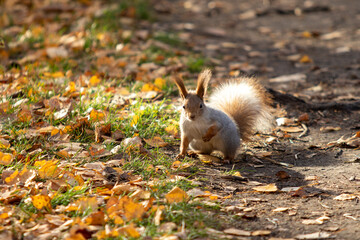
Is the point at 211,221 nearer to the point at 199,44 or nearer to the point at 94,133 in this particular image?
the point at 94,133

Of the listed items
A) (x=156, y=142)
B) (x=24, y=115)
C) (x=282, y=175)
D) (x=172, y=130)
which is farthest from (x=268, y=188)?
(x=24, y=115)

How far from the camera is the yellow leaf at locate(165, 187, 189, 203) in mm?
2395


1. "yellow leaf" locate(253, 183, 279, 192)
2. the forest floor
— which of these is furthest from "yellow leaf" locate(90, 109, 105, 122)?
"yellow leaf" locate(253, 183, 279, 192)

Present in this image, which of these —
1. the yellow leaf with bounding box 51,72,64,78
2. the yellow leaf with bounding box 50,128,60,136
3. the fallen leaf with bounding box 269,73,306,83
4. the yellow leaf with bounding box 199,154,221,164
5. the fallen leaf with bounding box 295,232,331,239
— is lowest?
the yellow leaf with bounding box 199,154,221,164

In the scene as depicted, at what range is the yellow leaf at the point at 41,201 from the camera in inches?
88.2

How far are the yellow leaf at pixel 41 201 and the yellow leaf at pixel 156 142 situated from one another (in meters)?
1.16

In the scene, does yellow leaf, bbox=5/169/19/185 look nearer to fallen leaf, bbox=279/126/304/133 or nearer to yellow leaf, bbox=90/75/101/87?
yellow leaf, bbox=90/75/101/87

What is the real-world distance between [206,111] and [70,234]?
60.5 inches

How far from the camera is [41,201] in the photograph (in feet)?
7.38

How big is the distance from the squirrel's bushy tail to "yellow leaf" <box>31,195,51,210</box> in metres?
1.79

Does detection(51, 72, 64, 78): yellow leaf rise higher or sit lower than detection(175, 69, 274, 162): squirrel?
higher

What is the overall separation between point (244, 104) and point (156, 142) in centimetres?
80

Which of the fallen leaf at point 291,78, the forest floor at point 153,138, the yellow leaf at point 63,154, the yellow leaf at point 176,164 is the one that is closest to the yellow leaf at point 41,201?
the forest floor at point 153,138

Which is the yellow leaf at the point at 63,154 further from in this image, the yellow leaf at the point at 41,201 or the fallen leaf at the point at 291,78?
the fallen leaf at the point at 291,78
